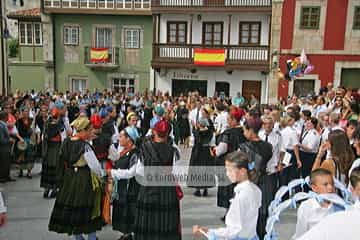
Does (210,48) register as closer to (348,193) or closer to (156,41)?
(156,41)

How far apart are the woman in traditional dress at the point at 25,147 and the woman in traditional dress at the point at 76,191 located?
403 centimetres

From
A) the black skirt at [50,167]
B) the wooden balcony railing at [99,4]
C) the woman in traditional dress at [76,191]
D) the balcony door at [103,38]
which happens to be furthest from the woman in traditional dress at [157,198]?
the balcony door at [103,38]

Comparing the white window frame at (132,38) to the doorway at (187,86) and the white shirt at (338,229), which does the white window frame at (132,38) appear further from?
the white shirt at (338,229)

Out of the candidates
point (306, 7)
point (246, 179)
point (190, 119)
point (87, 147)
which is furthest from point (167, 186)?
point (306, 7)

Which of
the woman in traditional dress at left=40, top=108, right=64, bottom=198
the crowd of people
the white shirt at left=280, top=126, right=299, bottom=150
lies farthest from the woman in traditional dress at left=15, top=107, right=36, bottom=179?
the white shirt at left=280, top=126, right=299, bottom=150

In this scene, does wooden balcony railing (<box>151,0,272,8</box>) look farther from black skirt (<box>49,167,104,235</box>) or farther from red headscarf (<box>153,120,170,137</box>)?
black skirt (<box>49,167,104,235</box>)

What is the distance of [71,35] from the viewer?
2352 cm

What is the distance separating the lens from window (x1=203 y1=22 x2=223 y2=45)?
2119cm

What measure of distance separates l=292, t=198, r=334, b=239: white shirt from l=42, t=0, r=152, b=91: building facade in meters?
20.7

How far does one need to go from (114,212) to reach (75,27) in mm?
20412

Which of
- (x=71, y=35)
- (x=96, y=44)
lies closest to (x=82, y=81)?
(x=96, y=44)

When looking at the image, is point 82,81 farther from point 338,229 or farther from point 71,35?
point 338,229

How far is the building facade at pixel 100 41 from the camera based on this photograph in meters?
22.9

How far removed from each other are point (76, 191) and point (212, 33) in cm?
1793
